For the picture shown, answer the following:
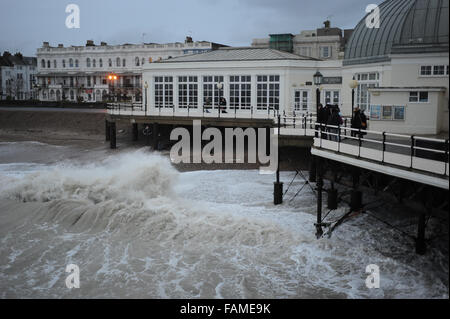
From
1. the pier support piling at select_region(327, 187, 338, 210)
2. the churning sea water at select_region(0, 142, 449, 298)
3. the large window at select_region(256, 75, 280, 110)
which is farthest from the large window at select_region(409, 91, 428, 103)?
the large window at select_region(256, 75, 280, 110)

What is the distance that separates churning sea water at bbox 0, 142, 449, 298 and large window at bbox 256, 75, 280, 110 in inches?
503

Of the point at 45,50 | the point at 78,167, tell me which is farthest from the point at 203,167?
the point at 45,50

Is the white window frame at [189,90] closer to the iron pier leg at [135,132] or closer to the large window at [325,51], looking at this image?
the iron pier leg at [135,132]

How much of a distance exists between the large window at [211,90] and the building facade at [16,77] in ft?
226

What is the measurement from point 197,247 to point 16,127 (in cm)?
4086

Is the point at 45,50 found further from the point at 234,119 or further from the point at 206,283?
the point at 206,283

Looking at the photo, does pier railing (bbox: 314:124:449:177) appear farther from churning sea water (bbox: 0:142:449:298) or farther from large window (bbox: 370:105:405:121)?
churning sea water (bbox: 0:142:449:298)

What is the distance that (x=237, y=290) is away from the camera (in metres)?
11.6

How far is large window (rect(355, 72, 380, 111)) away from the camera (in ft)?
85.6

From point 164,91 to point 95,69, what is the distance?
145 feet

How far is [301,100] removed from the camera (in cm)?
3306

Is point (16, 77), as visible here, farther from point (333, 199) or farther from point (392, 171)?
point (392, 171)

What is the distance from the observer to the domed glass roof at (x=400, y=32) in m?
20.9

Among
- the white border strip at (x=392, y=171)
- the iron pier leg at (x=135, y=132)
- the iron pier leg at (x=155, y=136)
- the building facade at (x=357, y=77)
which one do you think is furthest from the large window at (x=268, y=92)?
the white border strip at (x=392, y=171)
